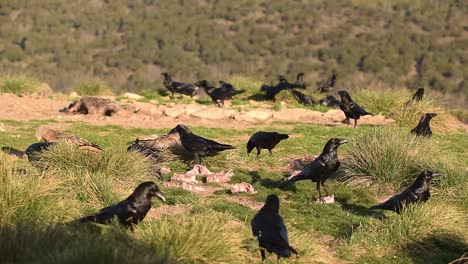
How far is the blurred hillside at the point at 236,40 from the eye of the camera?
140 feet

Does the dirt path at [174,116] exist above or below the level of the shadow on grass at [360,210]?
below

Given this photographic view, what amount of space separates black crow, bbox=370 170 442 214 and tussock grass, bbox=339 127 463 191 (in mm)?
1607

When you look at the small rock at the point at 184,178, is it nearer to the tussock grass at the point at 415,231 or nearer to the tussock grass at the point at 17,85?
the tussock grass at the point at 415,231

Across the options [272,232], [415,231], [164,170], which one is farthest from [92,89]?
[272,232]

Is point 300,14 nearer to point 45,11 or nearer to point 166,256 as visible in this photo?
point 45,11

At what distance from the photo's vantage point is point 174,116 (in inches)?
685

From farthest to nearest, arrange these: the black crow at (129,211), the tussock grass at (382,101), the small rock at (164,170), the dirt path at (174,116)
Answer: the tussock grass at (382,101)
the dirt path at (174,116)
the small rock at (164,170)
the black crow at (129,211)

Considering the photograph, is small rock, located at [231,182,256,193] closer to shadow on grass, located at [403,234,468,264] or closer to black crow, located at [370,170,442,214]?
black crow, located at [370,170,442,214]

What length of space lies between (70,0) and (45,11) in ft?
10.3

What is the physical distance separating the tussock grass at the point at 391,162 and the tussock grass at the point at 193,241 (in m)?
4.62

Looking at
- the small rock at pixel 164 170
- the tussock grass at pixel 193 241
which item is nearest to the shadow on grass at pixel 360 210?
the small rock at pixel 164 170

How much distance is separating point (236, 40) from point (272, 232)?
4263 centimetres

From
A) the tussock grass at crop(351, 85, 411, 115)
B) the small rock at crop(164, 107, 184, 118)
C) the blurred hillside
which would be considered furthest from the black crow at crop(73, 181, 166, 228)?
the blurred hillside

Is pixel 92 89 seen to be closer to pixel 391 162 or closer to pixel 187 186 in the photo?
pixel 187 186
